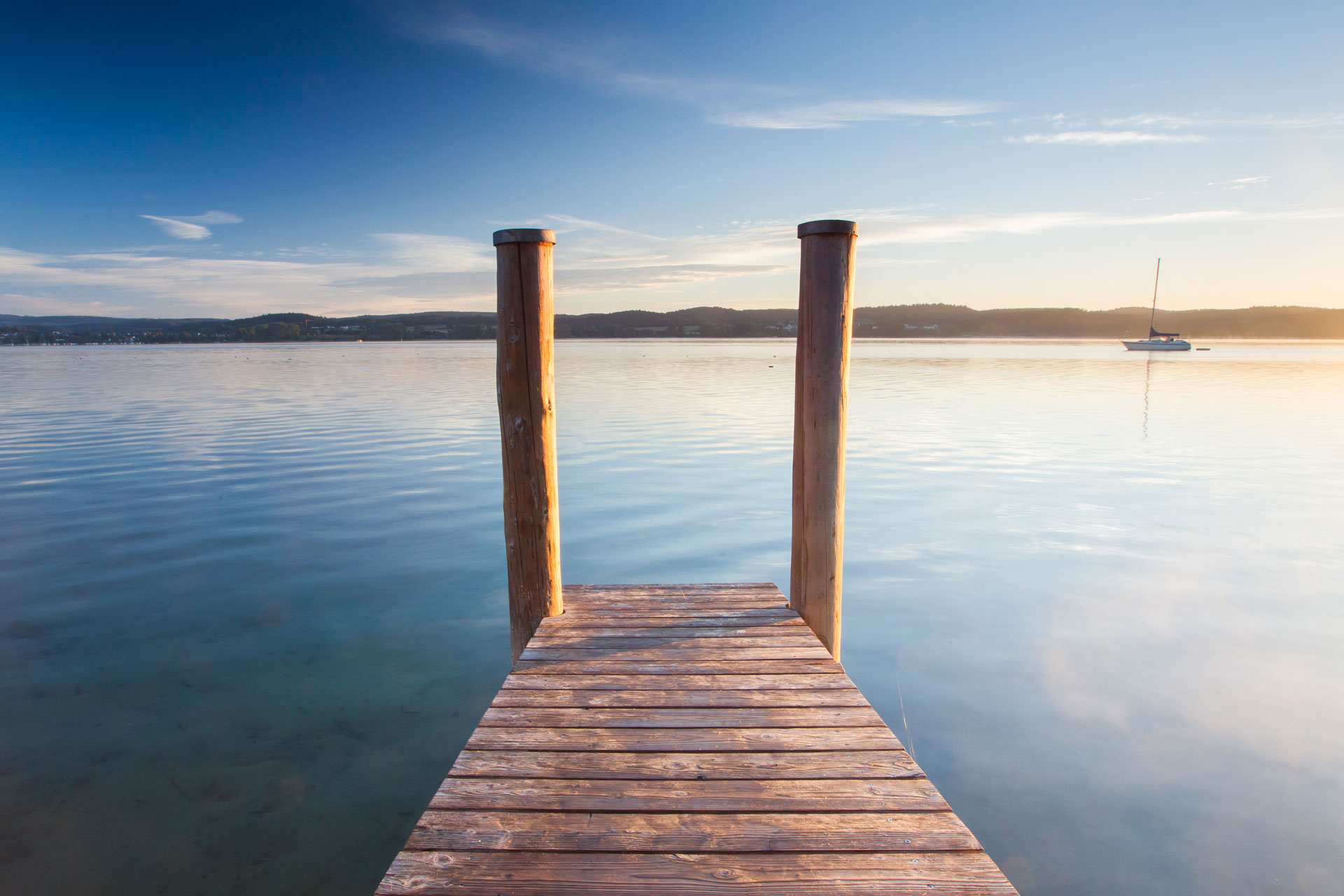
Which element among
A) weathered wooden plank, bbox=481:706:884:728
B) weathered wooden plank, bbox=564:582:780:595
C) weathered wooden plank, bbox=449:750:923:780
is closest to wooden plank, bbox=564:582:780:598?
weathered wooden plank, bbox=564:582:780:595

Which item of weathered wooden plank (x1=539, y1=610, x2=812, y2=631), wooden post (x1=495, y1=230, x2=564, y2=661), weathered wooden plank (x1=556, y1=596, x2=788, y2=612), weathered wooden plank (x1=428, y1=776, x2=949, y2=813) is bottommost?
weathered wooden plank (x1=556, y1=596, x2=788, y2=612)

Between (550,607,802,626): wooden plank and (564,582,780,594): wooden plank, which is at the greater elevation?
(550,607,802,626): wooden plank

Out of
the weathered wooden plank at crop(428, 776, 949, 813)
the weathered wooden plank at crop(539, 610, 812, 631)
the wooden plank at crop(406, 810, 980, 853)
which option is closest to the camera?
the wooden plank at crop(406, 810, 980, 853)

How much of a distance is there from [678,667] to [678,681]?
186mm

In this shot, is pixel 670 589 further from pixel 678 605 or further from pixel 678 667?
pixel 678 667

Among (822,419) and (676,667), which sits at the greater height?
(822,419)

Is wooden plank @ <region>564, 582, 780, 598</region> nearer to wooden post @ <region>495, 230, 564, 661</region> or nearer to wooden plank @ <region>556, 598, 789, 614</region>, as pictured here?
wooden plank @ <region>556, 598, 789, 614</region>

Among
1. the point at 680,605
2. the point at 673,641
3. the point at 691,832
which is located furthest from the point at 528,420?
the point at 691,832

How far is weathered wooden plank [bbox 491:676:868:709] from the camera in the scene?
11.6 feet

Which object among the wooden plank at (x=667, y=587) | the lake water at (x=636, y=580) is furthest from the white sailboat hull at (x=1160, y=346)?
the wooden plank at (x=667, y=587)

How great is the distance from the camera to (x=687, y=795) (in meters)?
2.78

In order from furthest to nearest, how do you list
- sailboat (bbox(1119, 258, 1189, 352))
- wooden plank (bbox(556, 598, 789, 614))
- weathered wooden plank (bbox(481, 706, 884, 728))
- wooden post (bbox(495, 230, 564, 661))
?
sailboat (bbox(1119, 258, 1189, 352)), wooden plank (bbox(556, 598, 789, 614)), wooden post (bbox(495, 230, 564, 661)), weathered wooden plank (bbox(481, 706, 884, 728))

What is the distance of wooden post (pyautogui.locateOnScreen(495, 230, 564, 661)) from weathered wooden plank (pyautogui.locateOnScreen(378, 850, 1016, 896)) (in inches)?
85.5

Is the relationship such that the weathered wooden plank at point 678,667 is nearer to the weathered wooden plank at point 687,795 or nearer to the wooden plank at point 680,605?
the wooden plank at point 680,605
